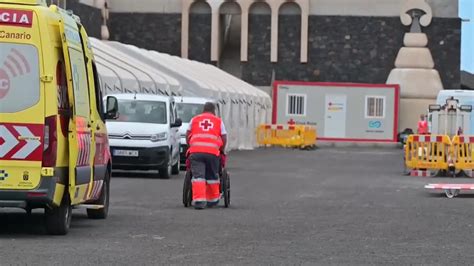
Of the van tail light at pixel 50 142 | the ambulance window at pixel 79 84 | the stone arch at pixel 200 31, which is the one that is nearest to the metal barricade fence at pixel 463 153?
the ambulance window at pixel 79 84

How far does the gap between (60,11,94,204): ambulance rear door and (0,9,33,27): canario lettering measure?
364mm

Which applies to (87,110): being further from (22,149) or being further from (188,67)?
(188,67)

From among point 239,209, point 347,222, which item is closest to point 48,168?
point 347,222

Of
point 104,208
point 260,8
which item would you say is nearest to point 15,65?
point 104,208

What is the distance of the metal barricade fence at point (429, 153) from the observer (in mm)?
30938

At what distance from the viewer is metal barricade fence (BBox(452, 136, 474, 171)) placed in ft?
101

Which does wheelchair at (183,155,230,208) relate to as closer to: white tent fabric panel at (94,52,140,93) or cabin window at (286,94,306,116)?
white tent fabric panel at (94,52,140,93)

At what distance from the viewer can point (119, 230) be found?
13.8m

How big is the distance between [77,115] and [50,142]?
2.20 ft

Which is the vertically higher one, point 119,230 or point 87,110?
point 87,110

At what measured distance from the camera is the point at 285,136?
5528 cm

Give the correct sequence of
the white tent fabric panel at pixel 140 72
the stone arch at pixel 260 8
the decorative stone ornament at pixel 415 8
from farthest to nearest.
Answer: the stone arch at pixel 260 8, the decorative stone ornament at pixel 415 8, the white tent fabric panel at pixel 140 72

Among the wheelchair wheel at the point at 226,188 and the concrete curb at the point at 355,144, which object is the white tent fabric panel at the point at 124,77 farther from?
the concrete curb at the point at 355,144

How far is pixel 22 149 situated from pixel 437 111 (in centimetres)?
2642
